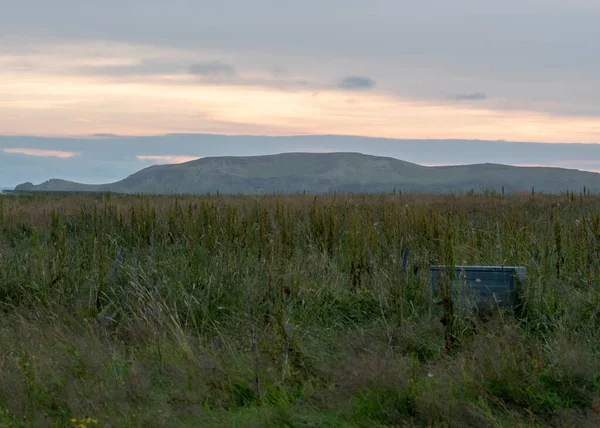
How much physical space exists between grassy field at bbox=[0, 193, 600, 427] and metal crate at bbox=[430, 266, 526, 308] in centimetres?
18

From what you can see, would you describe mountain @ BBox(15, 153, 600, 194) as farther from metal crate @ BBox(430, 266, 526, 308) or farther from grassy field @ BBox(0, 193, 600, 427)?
metal crate @ BBox(430, 266, 526, 308)

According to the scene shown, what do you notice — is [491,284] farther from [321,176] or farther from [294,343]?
[321,176]

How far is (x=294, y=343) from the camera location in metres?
5.80

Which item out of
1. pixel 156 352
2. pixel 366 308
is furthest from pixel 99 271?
pixel 366 308

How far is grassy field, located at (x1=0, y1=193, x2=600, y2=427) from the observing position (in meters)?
4.82

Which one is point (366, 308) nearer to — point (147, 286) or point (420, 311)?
point (420, 311)

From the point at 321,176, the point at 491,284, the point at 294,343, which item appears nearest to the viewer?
the point at 294,343

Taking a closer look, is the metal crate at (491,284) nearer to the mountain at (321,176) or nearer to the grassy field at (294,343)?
the grassy field at (294,343)

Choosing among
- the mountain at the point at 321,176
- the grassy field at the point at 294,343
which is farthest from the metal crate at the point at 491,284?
the mountain at the point at 321,176

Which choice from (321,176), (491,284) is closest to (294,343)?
(491,284)

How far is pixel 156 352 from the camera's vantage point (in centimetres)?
593

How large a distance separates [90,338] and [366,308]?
2989 mm

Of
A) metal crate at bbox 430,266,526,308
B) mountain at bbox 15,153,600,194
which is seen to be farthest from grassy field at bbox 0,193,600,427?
mountain at bbox 15,153,600,194

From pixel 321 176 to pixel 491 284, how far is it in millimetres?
160771
